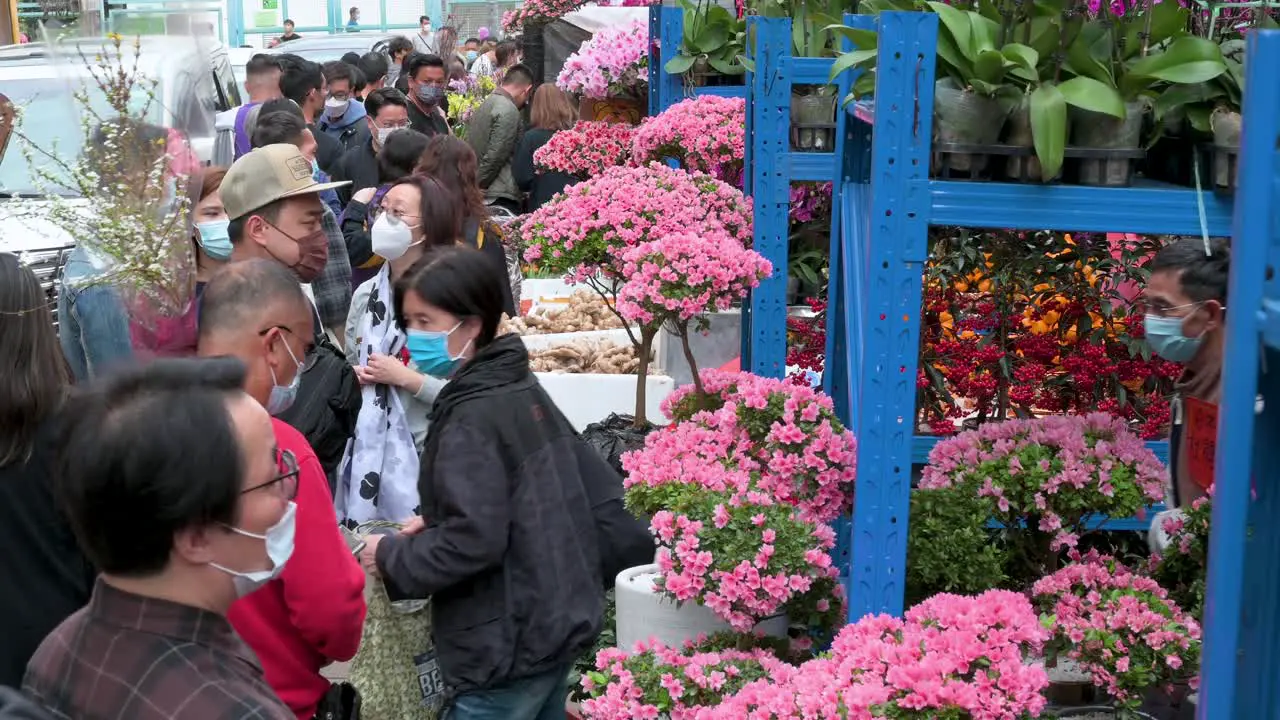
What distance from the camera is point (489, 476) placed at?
302cm

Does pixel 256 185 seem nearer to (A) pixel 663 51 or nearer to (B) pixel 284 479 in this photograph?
(B) pixel 284 479

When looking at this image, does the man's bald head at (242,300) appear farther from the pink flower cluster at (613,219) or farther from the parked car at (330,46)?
the parked car at (330,46)

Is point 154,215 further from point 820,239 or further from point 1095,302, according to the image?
point 820,239

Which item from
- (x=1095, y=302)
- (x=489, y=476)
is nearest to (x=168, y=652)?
(x=489, y=476)

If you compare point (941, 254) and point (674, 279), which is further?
point (941, 254)

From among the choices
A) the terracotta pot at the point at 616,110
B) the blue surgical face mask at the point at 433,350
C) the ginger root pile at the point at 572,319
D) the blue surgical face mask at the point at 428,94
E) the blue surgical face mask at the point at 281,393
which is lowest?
the ginger root pile at the point at 572,319

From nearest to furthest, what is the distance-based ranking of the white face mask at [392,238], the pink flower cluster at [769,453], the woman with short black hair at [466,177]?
the pink flower cluster at [769,453] < the white face mask at [392,238] < the woman with short black hair at [466,177]

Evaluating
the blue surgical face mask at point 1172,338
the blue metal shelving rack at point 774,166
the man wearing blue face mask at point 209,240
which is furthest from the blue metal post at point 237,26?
the blue surgical face mask at point 1172,338

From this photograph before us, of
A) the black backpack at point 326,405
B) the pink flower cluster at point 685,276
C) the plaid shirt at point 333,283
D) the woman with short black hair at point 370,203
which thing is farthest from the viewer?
the woman with short black hair at point 370,203

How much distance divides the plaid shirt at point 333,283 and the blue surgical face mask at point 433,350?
214 cm

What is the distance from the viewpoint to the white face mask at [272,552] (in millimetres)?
1991

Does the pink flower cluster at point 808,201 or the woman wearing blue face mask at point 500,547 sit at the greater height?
the pink flower cluster at point 808,201

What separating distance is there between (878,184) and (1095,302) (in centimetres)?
303

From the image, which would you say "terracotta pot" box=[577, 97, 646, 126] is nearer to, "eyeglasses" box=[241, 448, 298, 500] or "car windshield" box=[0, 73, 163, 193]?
"car windshield" box=[0, 73, 163, 193]
